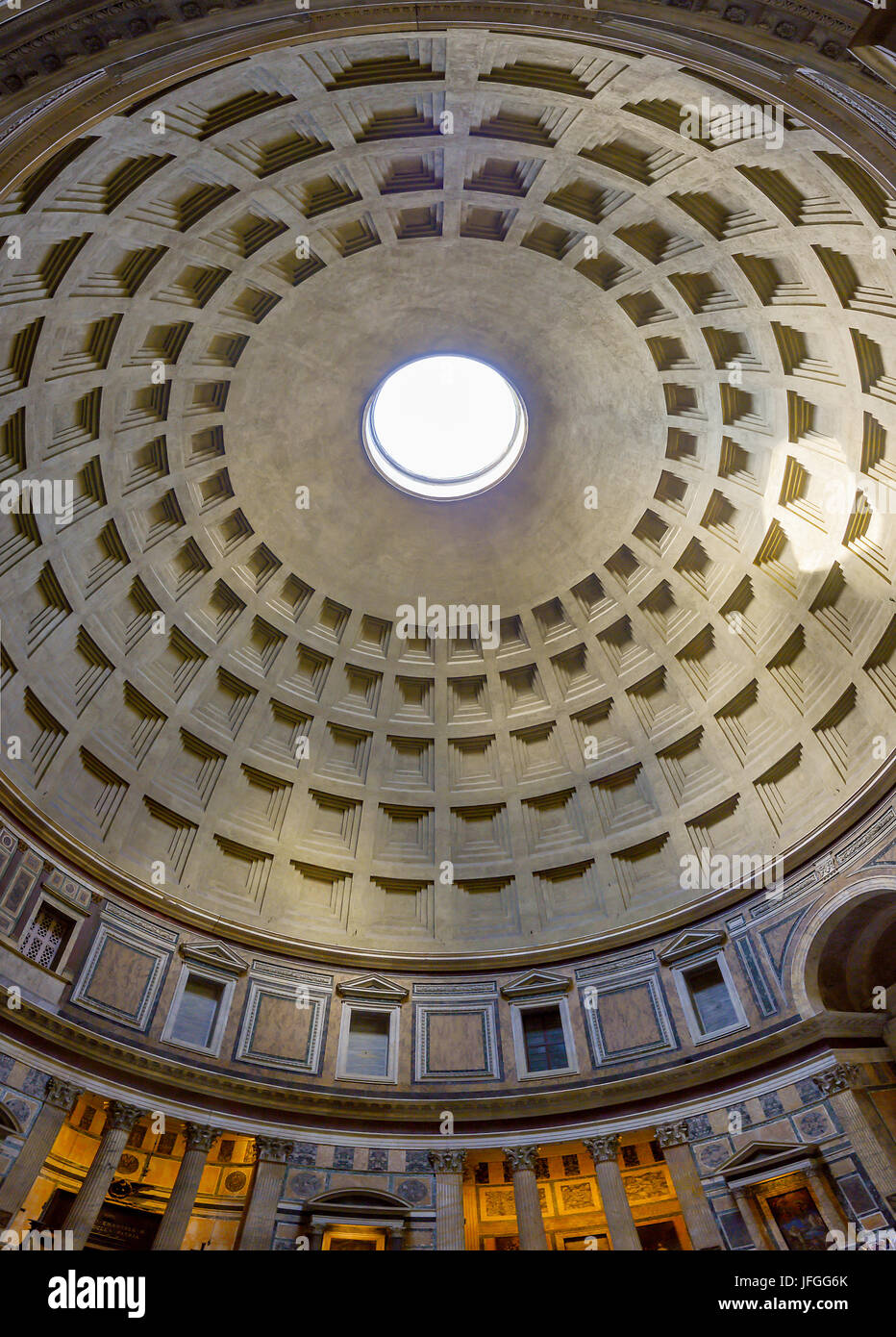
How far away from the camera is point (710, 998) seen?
2377 centimetres

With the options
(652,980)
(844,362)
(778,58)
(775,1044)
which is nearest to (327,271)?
(844,362)

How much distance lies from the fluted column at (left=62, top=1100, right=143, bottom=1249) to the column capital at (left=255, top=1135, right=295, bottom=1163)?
3.24m

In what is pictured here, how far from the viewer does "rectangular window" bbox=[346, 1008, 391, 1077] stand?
24.4m

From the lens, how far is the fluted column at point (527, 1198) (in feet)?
67.5

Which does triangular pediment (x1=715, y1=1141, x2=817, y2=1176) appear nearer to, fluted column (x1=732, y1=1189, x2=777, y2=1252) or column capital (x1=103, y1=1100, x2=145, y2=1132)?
fluted column (x1=732, y1=1189, x2=777, y2=1252)

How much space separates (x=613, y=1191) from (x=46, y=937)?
52.0 ft

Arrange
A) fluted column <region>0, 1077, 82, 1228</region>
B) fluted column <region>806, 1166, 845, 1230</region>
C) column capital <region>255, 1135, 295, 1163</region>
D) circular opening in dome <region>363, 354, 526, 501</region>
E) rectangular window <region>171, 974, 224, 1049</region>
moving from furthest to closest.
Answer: circular opening in dome <region>363, 354, 526, 501</region>, rectangular window <region>171, 974, 224, 1049</region>, column capital <region>255, 1135, 295, 1163</region>, fluted column <region>806, 1166, 845, 1230</region>, fluted column <region>0, 1077, 82, 1228</region>

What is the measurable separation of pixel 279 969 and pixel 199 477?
1590cm

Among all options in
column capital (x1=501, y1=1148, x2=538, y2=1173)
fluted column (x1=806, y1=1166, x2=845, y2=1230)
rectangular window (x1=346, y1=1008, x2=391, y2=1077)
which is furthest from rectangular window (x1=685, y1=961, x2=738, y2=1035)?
rectangular window (x1=346, y1=1008, x2=391, y2=1077)

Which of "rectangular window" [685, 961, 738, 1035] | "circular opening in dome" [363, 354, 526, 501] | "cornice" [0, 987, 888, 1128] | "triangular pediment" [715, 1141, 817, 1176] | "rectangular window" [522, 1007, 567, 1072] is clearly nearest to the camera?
"triangular pediment" [715, 1141, 817, 1176]

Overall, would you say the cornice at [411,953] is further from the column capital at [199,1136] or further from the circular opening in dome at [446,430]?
the circular opening in dome at [446,430]

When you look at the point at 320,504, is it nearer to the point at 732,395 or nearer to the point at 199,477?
the point at 199,477

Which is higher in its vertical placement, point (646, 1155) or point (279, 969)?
point (279, 969)

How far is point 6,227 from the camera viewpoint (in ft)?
53.9
